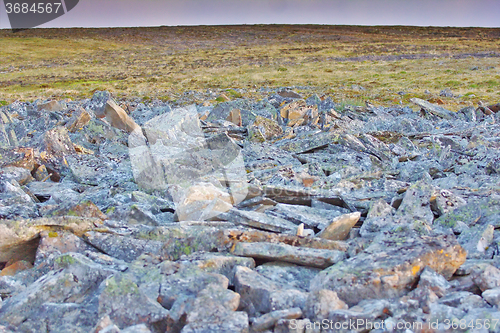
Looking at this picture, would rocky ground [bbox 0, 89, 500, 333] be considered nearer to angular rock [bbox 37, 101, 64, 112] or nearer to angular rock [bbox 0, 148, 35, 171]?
angular rock [bbox 0, 148, 35, 171]

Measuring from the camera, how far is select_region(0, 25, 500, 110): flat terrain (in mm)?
20047

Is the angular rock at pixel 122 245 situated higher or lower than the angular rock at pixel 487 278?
lower

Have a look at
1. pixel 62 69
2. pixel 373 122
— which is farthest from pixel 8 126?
pixel 62 69

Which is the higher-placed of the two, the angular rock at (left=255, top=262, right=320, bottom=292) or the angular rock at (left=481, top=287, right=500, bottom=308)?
the angular rock at (left=481, top=287, right=500, bottom=308)

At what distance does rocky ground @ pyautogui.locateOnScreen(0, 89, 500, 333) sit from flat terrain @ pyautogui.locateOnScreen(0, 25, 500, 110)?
10.1 meters

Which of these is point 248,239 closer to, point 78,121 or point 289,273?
point 289,273

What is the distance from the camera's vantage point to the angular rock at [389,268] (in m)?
2.23

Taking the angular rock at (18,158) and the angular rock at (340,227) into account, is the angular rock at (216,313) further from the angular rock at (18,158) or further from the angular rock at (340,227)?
the angular rock at (18,158)

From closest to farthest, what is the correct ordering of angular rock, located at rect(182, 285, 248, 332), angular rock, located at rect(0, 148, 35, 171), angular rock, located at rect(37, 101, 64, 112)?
angular rock, located at rect(182, 285, 248, 332)
angular rock, located at rect(0, 148, 35, 171)
angular rock, located at rect(37, 101, 64, 112)

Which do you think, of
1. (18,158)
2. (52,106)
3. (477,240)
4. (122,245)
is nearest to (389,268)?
(477,240)

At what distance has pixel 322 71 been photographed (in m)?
29.4

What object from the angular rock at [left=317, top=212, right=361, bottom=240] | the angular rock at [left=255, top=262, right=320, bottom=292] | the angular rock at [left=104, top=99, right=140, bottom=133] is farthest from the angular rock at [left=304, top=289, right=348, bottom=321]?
the angular rock at [left=104, top=99, right=140, bottom=133]

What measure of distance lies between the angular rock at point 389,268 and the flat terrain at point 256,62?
12.3 metres

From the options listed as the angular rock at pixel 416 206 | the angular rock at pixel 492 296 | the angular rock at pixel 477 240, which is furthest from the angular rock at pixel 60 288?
the angular rock at pixel 477 240
